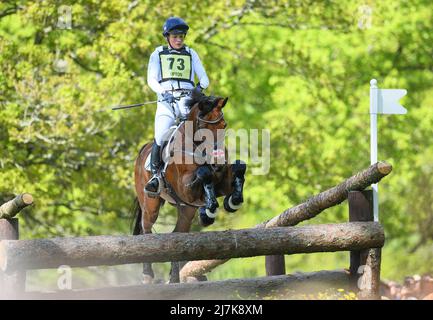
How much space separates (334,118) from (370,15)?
435 centimetres

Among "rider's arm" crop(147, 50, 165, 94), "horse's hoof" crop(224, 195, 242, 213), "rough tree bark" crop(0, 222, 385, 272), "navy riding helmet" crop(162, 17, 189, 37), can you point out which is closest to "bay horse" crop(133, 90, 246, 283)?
"horse's hoof" crop(224, 195, 242, 213)

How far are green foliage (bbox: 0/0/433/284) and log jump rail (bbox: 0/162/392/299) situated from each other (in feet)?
20.9

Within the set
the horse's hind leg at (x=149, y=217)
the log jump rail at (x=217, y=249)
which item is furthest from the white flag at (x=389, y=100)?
the horse's hind leg at (x=149, y=217)

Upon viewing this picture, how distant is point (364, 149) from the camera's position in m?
27.6

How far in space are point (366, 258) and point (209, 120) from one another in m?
2.04

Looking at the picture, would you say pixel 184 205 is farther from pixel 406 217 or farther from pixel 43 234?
pixel 406 217

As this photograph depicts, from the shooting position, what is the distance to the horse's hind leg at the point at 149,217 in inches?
466

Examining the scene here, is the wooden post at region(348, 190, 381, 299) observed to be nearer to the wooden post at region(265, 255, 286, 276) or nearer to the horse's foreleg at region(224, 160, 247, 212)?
the horse's foreleg at region(224, 160, 247, 212)

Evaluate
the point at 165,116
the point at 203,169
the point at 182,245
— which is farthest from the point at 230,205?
the point at 165,116

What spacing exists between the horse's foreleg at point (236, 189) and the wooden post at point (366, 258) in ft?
3.53
